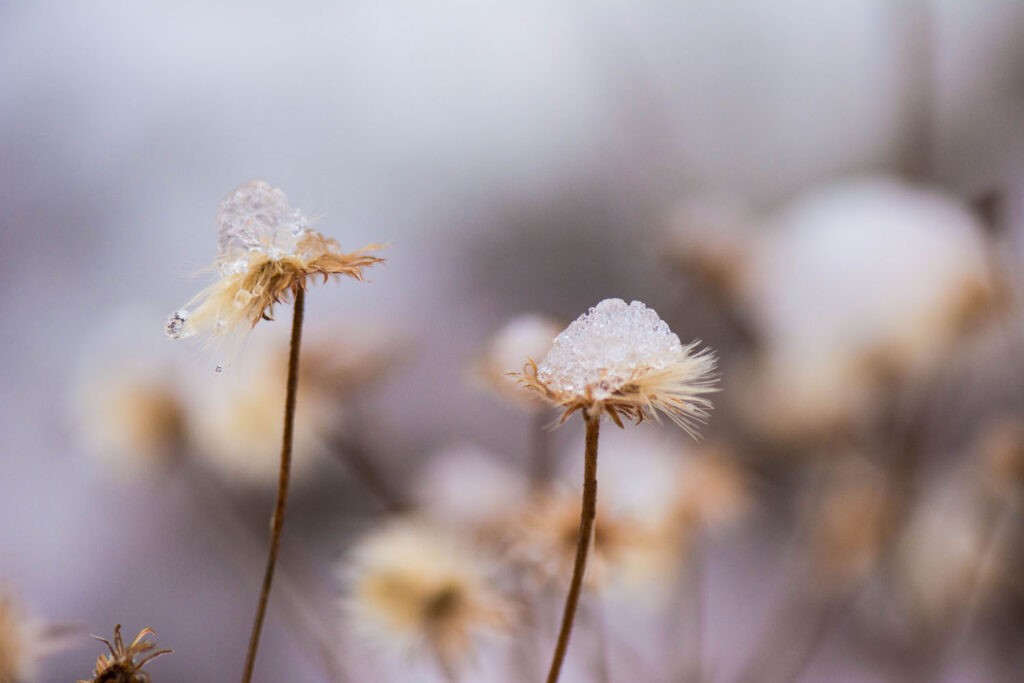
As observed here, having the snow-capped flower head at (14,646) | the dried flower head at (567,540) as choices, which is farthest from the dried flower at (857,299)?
the snow-capped flower head at (14,646)

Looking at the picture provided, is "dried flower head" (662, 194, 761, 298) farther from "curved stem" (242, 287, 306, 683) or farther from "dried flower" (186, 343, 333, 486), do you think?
"curved stem" (242, 287, 306, 683)

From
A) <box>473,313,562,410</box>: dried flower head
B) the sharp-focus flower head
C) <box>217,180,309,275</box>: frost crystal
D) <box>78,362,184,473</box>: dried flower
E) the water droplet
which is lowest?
the water droplet

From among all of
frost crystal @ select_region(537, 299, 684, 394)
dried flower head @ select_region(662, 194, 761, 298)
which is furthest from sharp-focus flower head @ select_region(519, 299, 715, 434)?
dried flower head @ select_region(662, 194, 761, 298)

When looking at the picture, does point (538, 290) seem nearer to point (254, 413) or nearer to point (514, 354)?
point (254, 413)

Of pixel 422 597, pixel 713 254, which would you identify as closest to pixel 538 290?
pixel 713 254

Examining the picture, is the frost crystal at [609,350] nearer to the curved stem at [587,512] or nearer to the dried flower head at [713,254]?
the curved stem at [587,512]

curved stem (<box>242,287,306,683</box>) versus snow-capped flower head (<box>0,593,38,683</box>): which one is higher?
curved stem (<box>242,287,306,683</box>)

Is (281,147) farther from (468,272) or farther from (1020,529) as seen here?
(1020,529)
